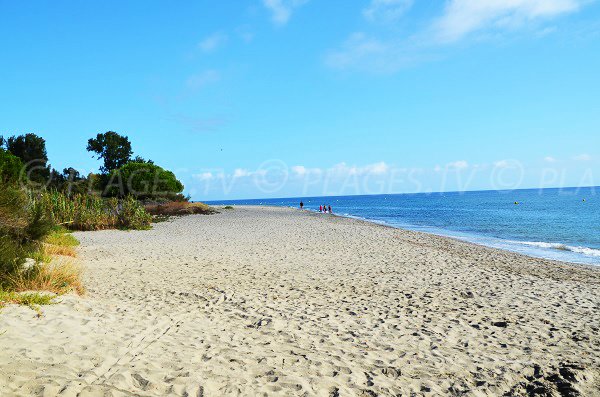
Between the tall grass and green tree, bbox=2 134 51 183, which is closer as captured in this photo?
the tall grass

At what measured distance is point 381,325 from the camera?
7.66 metres

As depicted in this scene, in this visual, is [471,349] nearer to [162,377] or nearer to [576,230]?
[162,377]

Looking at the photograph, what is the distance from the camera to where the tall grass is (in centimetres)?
2233

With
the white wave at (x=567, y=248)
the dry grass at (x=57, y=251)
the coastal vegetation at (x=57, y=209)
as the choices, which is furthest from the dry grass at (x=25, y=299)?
the white wave at (x=567, y=248)

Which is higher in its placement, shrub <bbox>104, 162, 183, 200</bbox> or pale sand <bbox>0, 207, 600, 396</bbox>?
shrub <bbox>104, 162, 183, 200</bbox>

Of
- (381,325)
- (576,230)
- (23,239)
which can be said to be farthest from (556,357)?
(576,230)

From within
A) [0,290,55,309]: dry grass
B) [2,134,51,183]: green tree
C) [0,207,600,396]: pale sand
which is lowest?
[0,207,600,396]: pale sand

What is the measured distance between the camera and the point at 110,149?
64.8m

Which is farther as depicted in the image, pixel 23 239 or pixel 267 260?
pixel 267 260

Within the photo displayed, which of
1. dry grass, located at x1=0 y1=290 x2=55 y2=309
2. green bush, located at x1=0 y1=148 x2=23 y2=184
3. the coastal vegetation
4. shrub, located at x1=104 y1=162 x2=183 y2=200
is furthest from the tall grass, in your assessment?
shrub, located at x1=104 y1=162 x2=183 y2=200

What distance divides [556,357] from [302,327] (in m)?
3.96

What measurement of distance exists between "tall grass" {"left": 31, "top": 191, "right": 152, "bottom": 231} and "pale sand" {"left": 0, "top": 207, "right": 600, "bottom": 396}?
416 inches

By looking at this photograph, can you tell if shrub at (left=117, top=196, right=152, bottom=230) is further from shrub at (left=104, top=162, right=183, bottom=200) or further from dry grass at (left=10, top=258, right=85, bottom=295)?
shrub at (left=104, top=162, right=183, bottom=200)

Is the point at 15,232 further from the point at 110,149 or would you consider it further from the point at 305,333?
the point at 110,149
